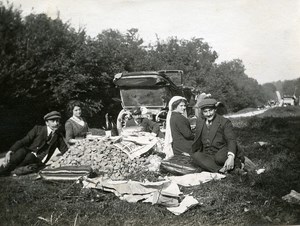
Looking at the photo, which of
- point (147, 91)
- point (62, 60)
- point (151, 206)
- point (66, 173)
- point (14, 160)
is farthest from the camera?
point (147, 91)

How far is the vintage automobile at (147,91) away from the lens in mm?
9055

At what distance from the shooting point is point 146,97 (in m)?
9.40

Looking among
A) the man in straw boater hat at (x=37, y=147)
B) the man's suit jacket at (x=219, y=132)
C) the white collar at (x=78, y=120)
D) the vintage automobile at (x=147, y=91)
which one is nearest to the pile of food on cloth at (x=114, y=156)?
the man in straw boater hat at (x=37, y=147)

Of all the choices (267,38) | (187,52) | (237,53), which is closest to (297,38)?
(267,38)

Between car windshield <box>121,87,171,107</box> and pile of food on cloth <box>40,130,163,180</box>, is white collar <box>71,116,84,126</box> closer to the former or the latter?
A: pile of food on cloth <box>40,130,163,180</box>

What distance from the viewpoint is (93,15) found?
5121mm

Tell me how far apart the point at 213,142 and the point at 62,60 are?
4960 mm

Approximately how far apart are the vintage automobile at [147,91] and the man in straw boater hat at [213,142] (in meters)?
4.41

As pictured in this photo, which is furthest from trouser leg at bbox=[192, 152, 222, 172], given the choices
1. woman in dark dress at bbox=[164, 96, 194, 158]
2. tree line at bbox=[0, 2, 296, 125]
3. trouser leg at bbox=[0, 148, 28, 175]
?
tree line at bbox=[0, 2, 296, 125]

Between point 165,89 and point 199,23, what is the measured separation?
13.6ft

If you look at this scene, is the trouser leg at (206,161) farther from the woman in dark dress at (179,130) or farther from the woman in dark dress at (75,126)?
the woman in dark dress at (75,126)

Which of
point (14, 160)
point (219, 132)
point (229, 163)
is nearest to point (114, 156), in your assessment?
point (14, 160)

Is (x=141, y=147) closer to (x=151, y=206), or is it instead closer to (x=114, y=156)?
(x=114, y=156)

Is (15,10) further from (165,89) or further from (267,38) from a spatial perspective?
(165,89)
